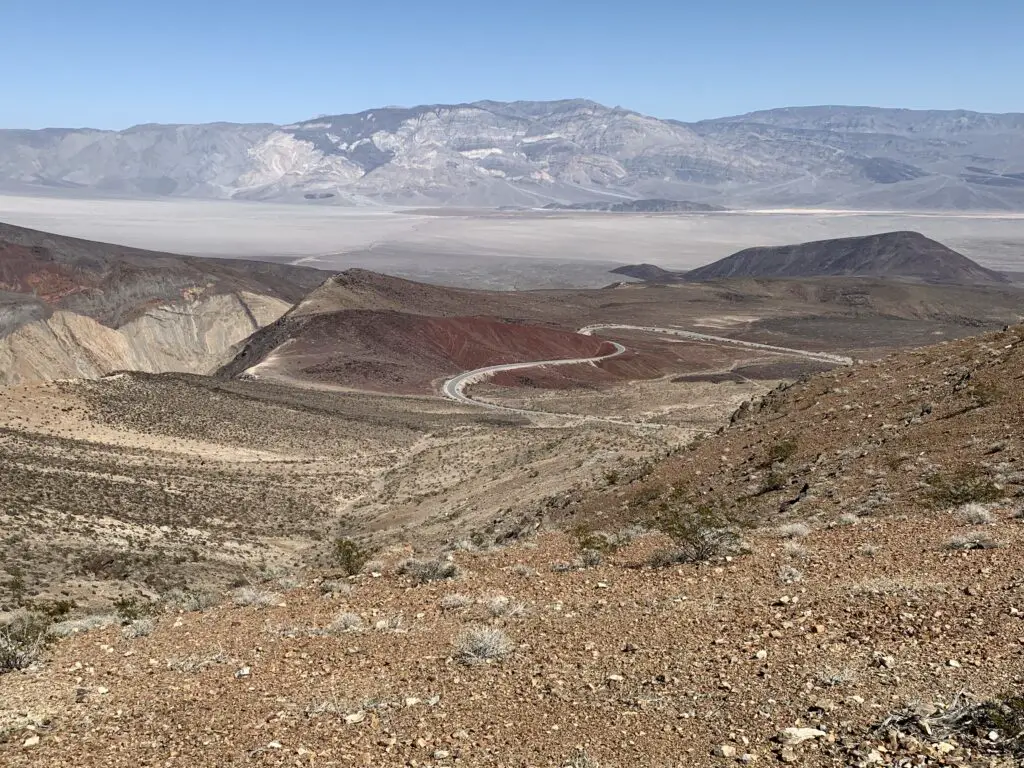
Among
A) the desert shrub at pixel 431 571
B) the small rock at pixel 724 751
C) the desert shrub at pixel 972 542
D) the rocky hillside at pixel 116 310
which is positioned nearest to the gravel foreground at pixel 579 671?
the small rock at pixel 724 751

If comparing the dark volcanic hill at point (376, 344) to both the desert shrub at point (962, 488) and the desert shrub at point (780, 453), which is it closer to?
the desert shrub at point (780, 453)

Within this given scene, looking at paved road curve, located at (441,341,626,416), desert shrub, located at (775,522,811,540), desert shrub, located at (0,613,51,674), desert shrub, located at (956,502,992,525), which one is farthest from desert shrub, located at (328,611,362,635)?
paved road curve, located at (441,341,626,416)

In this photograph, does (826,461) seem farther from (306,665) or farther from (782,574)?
(306,665)

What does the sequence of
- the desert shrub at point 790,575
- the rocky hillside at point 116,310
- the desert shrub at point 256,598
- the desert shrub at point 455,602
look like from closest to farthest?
the desert shrub at point 790,575 < the desert shrub at point 455,602 < the desert shrub at point 256,598 < the rocky hillside at point 116,310

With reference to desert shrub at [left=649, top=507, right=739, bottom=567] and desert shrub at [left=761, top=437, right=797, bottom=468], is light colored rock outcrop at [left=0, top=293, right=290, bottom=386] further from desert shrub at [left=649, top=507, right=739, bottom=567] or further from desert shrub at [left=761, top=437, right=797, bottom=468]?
desert shrub at [left=649, top=507, right=739, bottom=567]

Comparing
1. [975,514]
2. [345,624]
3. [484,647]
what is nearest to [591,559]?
[345,624]

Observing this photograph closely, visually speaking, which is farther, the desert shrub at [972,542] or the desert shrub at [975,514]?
the desert shrub at [975,514]
